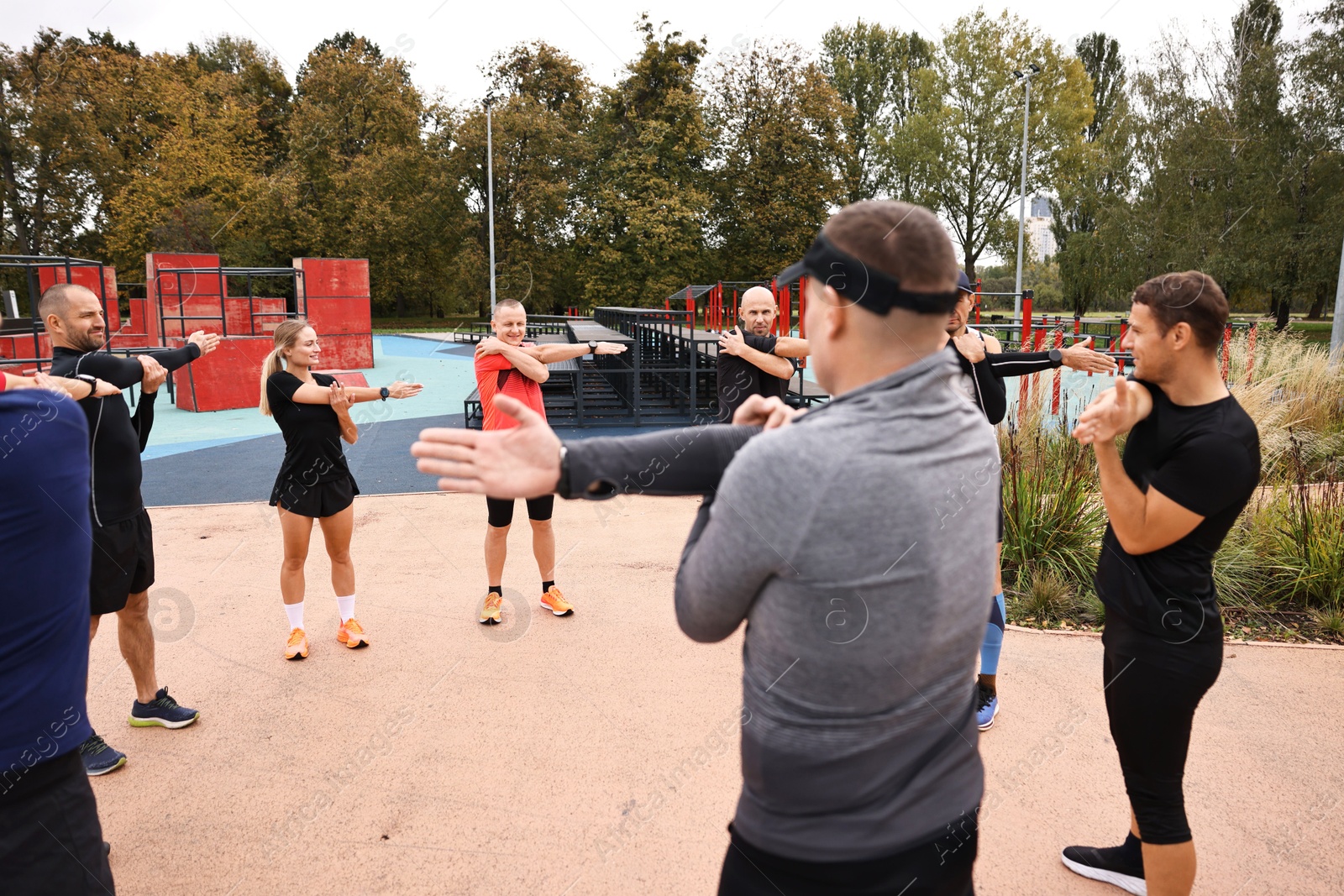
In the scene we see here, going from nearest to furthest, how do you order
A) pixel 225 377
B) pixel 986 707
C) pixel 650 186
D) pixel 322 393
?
pixel 986 707 → pixel 322 393 → pixel 225 377 → pixel 650 186

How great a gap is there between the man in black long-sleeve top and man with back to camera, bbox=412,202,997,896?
2961mm

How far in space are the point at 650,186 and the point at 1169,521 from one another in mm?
32959

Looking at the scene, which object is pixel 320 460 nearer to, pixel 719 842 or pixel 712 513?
pixel 719 842

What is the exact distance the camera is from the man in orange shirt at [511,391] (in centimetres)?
491

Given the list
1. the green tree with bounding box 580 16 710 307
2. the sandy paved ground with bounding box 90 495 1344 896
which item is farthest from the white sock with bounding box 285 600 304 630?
the green tree with bounding box 580 16 710 307

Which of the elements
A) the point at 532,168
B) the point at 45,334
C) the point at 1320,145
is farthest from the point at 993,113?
the point at 45,334

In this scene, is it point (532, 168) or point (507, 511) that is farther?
point (532, 168)

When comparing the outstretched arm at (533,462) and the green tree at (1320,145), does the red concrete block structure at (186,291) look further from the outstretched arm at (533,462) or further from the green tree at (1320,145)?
the green tree at (1320,145)

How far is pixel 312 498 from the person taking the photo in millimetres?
4414

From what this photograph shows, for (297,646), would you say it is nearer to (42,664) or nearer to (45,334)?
(42,664)

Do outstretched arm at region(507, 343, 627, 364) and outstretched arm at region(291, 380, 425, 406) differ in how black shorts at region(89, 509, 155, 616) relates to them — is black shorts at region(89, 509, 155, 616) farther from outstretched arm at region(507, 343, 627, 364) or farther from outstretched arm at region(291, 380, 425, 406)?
outstretched arm at region(507, 343, 627, 364)

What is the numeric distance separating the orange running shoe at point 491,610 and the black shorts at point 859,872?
12.5ft

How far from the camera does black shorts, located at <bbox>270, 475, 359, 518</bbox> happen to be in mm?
4398

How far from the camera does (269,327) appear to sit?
76.0 feet
